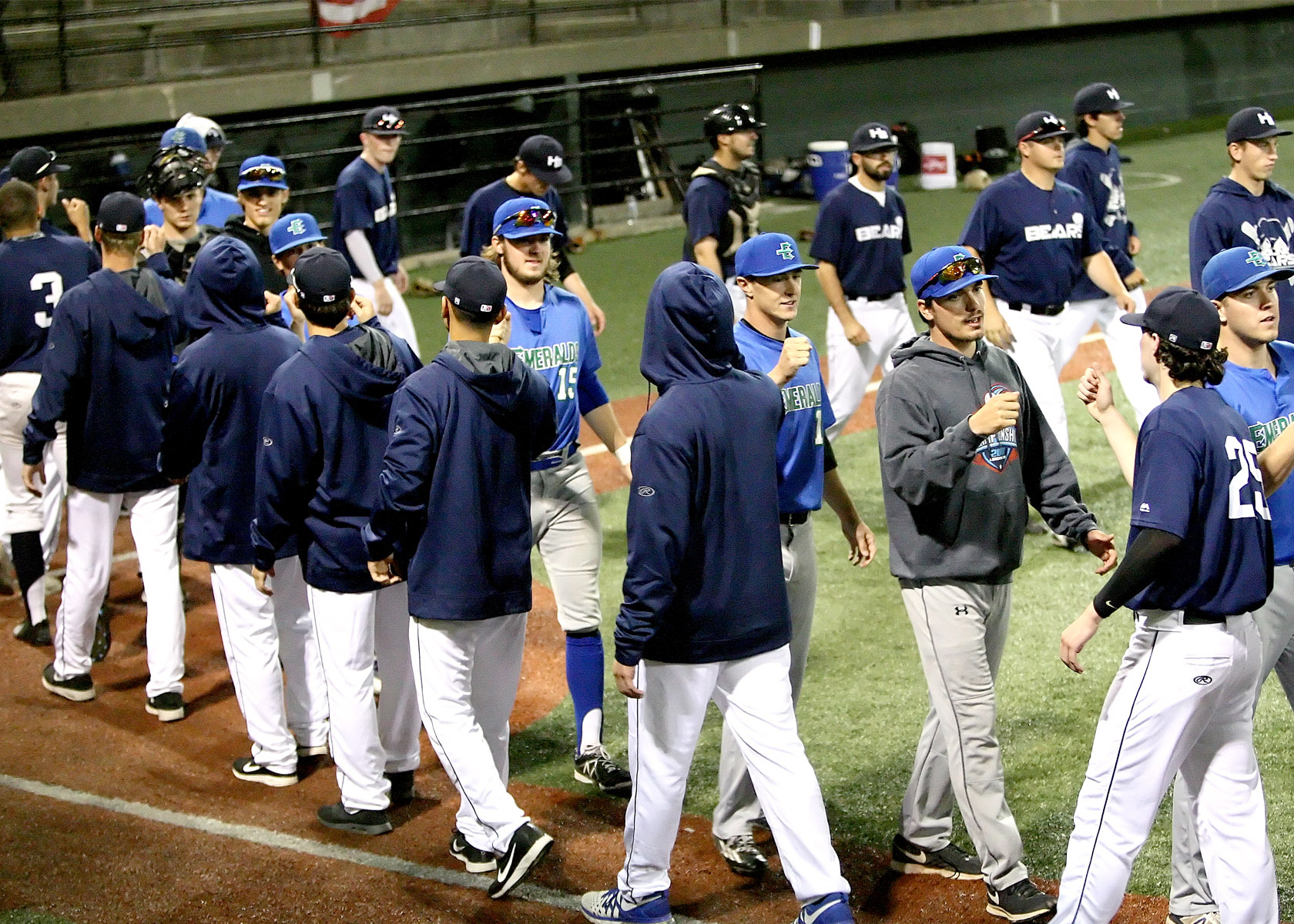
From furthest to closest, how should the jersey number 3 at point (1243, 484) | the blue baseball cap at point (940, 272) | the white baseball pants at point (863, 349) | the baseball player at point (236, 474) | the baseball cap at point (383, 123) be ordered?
the baseball cap at point (383, 123) → the white baseball pants at point (863, 349) → the baseball player at point (236, 474) → the blue baseball cap at point (940, 272) → the jersey number 3 at point (1243, 484)

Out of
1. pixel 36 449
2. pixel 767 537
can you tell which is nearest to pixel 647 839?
pixel 767 537

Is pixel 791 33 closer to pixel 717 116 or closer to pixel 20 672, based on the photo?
pixel 717 116

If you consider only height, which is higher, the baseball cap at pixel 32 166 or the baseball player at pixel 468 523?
the baseball cap at pixel 32 166

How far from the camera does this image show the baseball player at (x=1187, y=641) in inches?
158

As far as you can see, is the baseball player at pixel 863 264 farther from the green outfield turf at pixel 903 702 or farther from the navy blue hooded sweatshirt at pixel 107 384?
the navy blue hooded sweatshirt at pixel 107 384

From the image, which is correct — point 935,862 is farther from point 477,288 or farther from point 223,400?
point 223,400

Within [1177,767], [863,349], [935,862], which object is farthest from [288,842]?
[863,349]

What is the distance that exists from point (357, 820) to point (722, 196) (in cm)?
410

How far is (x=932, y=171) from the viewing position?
20.7m

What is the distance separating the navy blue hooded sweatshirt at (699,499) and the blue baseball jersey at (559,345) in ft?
4.62

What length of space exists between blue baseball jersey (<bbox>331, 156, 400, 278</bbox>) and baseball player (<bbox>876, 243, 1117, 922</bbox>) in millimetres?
4893

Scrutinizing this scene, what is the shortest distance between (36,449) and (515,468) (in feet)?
Answer: 9.28

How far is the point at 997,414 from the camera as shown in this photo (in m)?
4.26

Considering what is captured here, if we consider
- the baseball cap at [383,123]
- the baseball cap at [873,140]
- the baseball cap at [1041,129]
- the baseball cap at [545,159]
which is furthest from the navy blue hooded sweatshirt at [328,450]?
the baseball cap at [1041,129]
